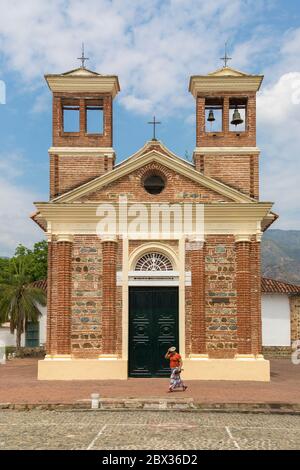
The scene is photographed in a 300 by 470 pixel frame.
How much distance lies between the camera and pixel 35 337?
132 ft

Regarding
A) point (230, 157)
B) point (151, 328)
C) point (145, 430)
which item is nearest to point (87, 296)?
point (151, 328)

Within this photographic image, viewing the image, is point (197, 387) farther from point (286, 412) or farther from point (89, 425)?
point (89, 425)

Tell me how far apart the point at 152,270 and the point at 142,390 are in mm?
4750

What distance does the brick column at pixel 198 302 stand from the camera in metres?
21.0

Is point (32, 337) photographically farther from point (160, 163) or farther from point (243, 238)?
point (243, 238)

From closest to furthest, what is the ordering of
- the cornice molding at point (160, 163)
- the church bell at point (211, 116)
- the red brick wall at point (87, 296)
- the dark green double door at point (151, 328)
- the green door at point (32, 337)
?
the red brick wall at point (87, 296) → the dark green double door at point (151, 328) → the cornice molding at point (160, 163) → the church bell at point (211, 116) → the green door at point (32, 337)

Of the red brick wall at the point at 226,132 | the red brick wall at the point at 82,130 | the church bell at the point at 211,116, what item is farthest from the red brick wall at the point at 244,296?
the red brick wall at the point at 82,130

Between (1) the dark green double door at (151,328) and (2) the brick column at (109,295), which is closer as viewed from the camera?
(2) the brick column at (109,295)

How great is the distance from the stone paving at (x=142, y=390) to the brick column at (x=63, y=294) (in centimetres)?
136

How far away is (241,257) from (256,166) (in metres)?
3.23

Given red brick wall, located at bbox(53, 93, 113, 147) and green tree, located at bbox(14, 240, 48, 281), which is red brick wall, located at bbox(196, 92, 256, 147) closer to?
red brick wall, located at bbox(53, 93, 113, 147)

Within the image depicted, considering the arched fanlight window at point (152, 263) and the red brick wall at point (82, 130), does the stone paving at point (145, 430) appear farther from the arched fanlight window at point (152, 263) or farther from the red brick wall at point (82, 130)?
the red brick wall at point (82, 130)

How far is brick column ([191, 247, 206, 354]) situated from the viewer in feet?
68.7

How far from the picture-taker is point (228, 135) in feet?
73.9
